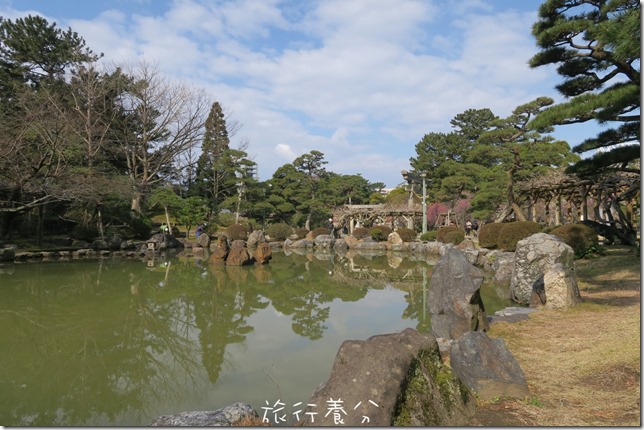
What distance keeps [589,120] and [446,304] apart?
4541 mm

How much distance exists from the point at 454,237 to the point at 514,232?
537 centimetres

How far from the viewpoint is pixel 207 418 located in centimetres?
290

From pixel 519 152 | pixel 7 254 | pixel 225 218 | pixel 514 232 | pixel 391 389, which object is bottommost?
pixel 391 389

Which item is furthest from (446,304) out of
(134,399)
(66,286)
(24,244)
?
(24,244)

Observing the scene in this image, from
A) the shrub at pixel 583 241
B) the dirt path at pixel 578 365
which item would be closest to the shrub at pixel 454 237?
the shrub at pixel 583 241

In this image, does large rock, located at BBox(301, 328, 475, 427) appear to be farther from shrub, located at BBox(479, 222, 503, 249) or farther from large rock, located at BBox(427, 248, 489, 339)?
shrub, located at BBox(479, 222, 503, 249)

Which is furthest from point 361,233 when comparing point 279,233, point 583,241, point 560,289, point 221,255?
point 560,289

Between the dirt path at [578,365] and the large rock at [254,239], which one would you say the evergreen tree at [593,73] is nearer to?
the dirt path at [578,365]

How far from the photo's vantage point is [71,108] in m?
20.2

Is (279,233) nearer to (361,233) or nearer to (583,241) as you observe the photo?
(361,233)

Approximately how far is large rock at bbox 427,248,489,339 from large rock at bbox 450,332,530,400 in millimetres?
1582

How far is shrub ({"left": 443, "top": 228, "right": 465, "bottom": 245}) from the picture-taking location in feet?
60.4

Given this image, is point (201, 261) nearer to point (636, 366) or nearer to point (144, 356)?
point (144, 356)

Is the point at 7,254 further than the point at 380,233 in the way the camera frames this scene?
No
